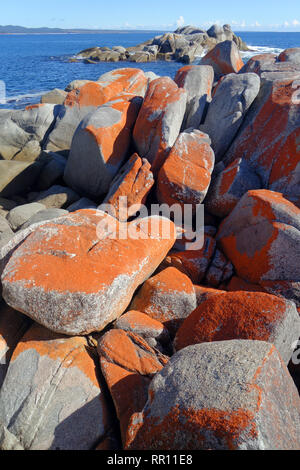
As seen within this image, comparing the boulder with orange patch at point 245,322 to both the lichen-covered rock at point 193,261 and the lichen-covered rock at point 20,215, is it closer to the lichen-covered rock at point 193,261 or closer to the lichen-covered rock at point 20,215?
the lichen-covered rock at point 193,261

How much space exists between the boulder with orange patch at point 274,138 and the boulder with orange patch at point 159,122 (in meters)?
0.96

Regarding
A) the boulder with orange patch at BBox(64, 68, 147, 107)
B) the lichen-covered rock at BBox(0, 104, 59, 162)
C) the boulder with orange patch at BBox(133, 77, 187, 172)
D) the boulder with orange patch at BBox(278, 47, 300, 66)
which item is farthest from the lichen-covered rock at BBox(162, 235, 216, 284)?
the boulder with orange patch at BBox(278, 47, 300, 66)

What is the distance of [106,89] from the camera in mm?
6602

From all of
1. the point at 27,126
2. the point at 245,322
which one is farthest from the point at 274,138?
the point at 27,126

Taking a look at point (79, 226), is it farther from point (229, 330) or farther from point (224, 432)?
point (224, 432)

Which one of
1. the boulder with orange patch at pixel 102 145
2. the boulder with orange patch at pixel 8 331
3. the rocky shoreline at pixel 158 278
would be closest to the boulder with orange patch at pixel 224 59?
the rocky shoreline at pixel 158 278

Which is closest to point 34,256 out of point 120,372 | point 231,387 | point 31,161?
point 120,372

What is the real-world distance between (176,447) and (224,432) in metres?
0.30

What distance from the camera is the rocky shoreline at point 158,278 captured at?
79.2 inches

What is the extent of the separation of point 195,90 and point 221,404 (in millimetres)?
5559

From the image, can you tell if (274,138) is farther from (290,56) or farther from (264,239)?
(290,56)

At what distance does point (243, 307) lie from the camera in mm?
2770

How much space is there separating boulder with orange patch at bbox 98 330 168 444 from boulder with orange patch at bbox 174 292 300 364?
0.30 m

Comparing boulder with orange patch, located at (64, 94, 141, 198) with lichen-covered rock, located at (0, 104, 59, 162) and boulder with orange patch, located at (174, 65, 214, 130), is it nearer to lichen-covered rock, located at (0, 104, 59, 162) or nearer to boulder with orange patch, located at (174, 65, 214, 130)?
boulder with orange patch, located at (174, 65, 214, 130)
